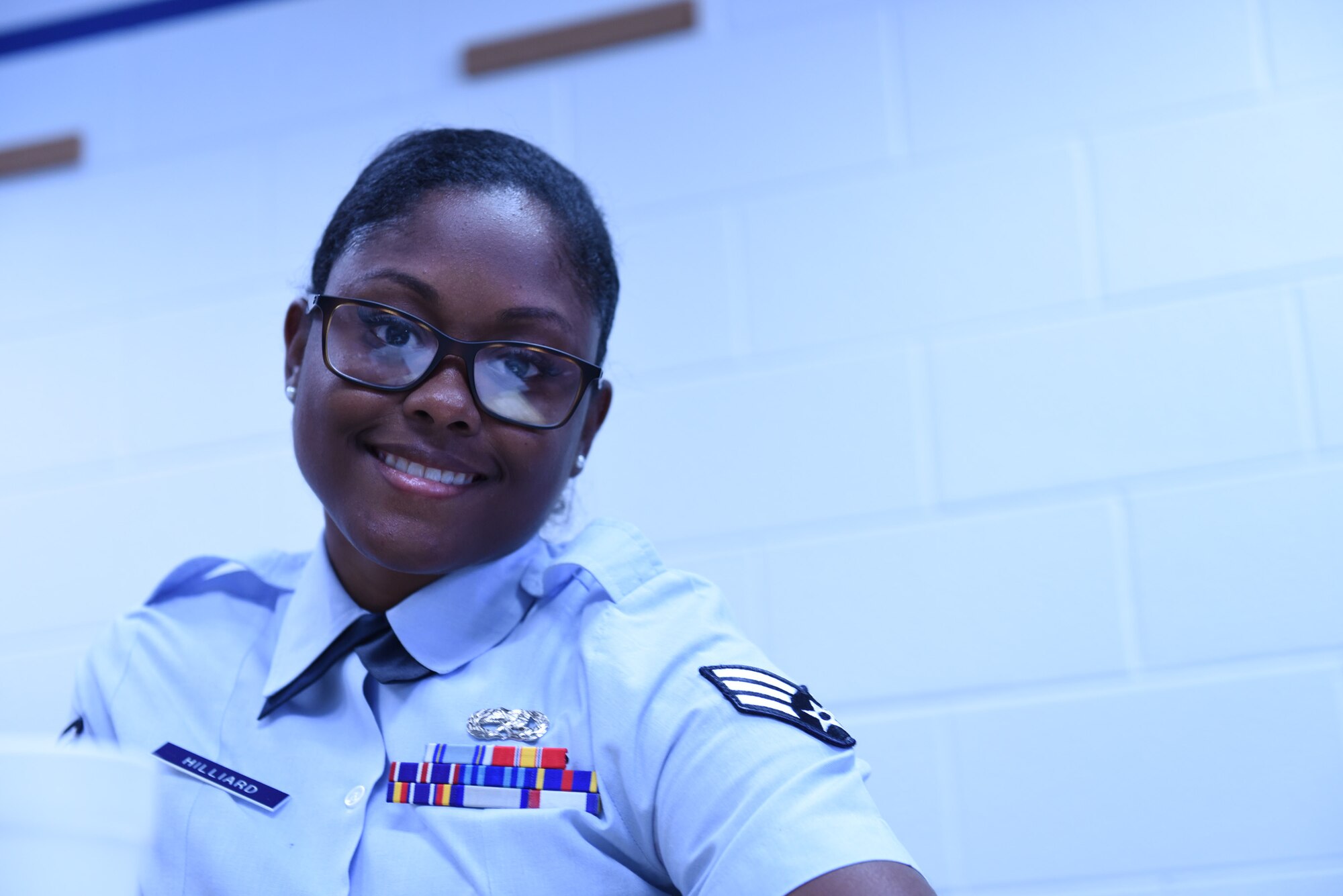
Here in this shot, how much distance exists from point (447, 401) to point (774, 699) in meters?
0.38

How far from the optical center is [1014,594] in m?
1.56

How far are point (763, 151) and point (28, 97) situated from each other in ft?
4.71

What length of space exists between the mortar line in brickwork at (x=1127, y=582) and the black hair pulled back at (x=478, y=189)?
2.67 ft

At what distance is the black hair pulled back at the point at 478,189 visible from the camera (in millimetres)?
1073

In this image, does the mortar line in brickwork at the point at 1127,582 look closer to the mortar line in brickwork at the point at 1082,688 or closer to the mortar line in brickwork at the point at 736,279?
the mortar line in brickwork at the point at 1082,688

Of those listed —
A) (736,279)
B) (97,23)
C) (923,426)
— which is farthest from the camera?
(97,23)

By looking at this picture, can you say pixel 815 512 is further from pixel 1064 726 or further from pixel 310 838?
pixel 310 838

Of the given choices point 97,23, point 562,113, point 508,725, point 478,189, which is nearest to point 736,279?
point 562,113

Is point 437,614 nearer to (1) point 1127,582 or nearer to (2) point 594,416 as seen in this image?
(2) point 594,416

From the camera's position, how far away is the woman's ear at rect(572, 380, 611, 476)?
115cm

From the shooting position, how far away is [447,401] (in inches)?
38.4

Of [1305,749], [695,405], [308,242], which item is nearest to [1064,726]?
[1305,749]

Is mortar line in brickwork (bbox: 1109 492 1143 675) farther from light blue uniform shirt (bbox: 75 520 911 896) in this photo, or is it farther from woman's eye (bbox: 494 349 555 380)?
woman's eye (bbox: 494 349 555 380)

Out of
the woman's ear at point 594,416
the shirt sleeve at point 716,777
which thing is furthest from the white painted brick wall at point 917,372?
the shirt sleeve at point 716,777
